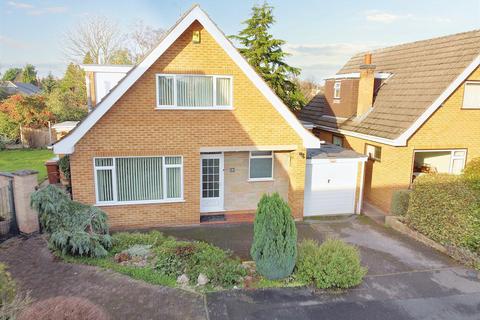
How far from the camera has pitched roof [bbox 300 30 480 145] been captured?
13336 millimetres

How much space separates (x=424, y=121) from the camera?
44.1ft

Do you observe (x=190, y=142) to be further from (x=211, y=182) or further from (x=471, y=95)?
(x=471, y=95)

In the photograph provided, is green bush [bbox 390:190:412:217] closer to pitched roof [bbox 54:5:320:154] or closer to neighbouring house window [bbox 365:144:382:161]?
neighbouring house window [bbox 365:144:382:161]

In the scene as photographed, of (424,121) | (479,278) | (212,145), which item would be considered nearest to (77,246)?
(212,145)

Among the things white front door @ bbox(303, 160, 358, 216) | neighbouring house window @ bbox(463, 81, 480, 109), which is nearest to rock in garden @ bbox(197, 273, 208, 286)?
white front door @ bbox(303, 160, 358, 216)

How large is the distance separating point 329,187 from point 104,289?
345 inches

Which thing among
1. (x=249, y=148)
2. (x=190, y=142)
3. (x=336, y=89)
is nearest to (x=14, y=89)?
(x=336, y=89)

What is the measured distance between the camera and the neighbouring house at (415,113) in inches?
533

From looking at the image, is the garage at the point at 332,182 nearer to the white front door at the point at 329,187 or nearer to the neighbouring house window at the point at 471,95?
the white front door at the point at 329,187

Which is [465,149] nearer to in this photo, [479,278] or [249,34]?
[479,278]

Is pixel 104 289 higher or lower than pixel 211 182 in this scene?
lower

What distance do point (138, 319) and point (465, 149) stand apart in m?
14.1

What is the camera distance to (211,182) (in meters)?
13.1

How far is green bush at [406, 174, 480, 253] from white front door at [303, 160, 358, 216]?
7.71 ft
